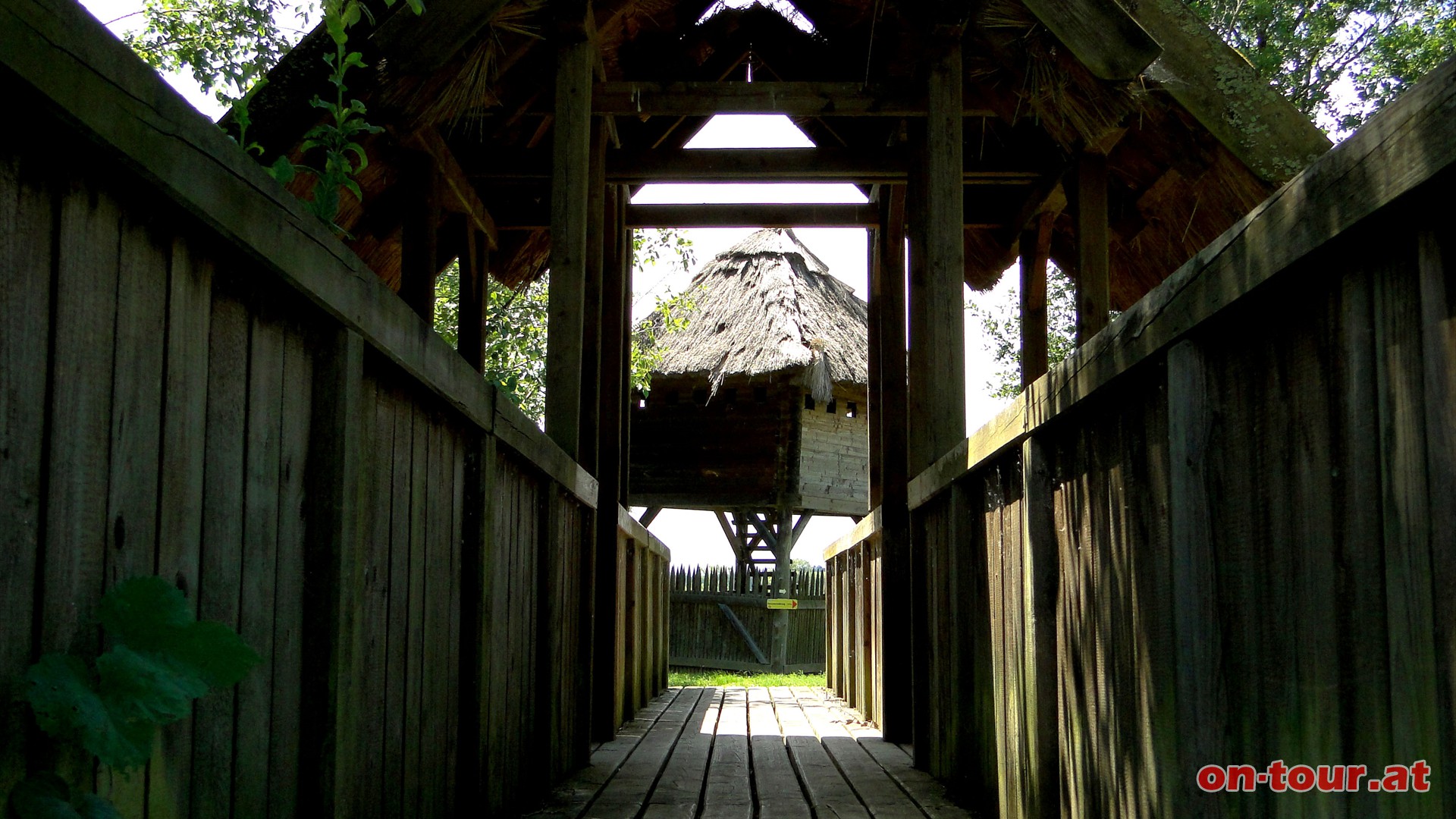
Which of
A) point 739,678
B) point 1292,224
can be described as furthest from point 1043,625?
point 739,678

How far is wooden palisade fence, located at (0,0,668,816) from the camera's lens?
1379 mm

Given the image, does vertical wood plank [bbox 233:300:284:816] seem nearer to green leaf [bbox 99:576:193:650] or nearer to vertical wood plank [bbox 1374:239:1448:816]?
green leaf [bbox 99:576:193:650]

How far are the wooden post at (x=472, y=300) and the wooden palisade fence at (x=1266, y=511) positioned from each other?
5440mm

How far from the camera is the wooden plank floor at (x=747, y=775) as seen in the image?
4.51 metres

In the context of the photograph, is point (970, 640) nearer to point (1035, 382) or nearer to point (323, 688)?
point (1035, 382)

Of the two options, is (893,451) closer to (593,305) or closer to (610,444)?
(610,444)

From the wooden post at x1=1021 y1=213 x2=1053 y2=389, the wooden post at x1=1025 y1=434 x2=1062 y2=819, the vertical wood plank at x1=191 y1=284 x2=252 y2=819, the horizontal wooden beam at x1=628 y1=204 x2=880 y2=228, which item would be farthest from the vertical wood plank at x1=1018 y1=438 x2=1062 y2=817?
the horizontal wooden beam at x1=628 y1=204 x2=880 y2=228

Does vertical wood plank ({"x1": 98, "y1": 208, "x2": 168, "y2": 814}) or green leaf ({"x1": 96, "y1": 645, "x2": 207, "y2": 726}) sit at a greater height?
vertical wood plank ({"x1": 98, "y1": 208, "x2": 168, "y2": 814})

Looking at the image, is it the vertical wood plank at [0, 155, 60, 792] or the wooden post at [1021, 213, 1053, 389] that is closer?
the vertical wood plank at [0, 155, 60, 792]

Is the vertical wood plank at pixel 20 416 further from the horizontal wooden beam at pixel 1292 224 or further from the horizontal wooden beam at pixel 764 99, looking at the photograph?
the horizontal wooden beam at pixel 764 99

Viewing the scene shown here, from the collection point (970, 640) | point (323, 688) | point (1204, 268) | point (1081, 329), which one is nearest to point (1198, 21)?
point (1081, 329)

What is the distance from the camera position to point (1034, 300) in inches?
336

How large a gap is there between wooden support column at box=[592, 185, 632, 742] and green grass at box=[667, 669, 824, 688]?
6246 mm

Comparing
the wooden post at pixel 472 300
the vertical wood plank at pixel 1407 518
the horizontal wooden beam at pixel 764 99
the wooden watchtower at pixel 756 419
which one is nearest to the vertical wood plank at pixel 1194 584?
the vertical wood plank at pixel 1407 518
